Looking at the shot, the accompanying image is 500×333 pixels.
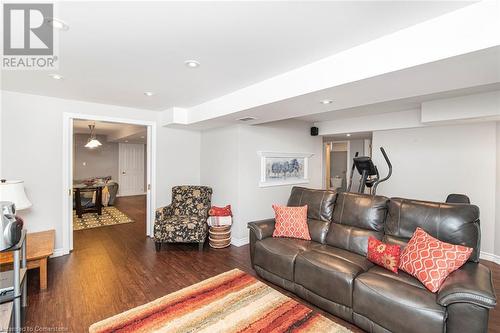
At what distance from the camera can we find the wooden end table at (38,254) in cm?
257

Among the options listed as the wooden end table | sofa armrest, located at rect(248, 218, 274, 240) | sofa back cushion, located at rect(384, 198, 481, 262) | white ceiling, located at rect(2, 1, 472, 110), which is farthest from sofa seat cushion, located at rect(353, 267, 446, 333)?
the wooden end table

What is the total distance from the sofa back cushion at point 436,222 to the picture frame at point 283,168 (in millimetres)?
2276

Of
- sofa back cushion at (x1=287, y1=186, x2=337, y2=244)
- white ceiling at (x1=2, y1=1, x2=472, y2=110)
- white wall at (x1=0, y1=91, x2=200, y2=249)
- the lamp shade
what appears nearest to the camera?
white ceiling at (x1=2, y1=1, x2=472, y2=110)

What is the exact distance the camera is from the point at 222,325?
2.06 metres

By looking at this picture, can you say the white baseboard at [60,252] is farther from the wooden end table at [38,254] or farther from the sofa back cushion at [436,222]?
the sofa back cushion at [436,222]

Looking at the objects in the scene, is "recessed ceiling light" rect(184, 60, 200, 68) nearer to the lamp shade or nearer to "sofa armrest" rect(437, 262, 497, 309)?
the lamp shade

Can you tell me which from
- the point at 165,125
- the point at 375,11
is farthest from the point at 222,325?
the point at 165,125

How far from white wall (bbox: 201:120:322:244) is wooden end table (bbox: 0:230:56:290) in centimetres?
249

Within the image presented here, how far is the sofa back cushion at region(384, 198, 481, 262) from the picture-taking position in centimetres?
204

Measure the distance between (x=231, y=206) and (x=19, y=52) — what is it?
3.22m

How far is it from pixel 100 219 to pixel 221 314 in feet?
15.5

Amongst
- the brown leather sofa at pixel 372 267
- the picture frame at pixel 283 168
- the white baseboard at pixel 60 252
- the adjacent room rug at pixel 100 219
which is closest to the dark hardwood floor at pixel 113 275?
the white baseboard at pixel 60 252

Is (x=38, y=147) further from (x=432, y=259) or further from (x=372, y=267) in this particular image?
(x=432, y=259)

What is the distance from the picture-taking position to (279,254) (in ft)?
8.72
